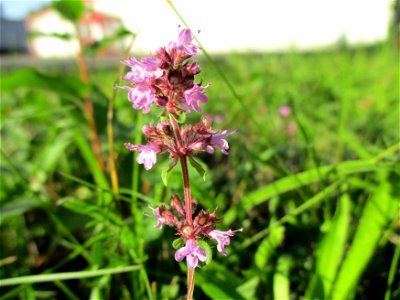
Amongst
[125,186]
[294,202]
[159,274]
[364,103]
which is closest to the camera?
[159,274]

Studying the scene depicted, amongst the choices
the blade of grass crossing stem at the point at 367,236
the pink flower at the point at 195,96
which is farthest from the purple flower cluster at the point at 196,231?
the blade of grass crossing stem at the point at 367,236

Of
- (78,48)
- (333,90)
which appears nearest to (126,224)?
(78,48)

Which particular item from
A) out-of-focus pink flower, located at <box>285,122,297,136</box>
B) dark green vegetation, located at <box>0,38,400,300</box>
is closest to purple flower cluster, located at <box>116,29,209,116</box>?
dark green vegetation, located at <box>0,38,400,300</box>

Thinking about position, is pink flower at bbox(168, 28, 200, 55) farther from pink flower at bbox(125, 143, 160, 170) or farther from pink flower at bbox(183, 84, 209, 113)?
pink flower at bbox(125, 143, 160, 170)

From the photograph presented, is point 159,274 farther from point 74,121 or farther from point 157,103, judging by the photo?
point 74,121

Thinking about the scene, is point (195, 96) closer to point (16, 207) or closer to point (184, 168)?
point (184, 168)

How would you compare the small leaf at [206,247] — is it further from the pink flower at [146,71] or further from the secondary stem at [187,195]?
the pink flower at [146,71]

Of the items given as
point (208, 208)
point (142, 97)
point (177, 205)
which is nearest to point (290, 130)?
point (208, 208)
